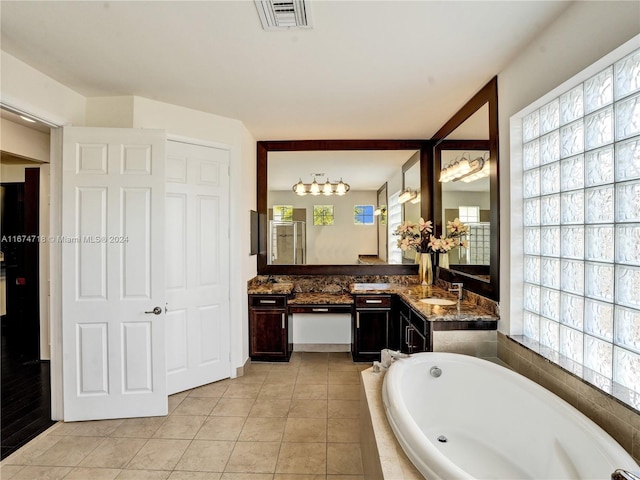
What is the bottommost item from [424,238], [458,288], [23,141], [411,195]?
[458,288]

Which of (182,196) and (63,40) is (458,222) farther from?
(63,40)

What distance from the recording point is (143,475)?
6.40 feet

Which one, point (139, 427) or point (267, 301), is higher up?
point (267, 301)

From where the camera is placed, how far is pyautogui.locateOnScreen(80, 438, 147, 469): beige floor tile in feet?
6.72

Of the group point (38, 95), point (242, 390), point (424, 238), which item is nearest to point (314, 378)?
point (242, 390)

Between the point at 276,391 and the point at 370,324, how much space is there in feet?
Answer: 4.03

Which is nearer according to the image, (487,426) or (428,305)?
(487,426)

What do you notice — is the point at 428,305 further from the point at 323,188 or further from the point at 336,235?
the point at 323,188

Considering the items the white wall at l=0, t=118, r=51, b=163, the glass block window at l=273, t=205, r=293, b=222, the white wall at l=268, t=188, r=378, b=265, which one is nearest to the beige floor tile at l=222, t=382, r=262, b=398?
the white wall at l=268, t=188, r=378, b=265

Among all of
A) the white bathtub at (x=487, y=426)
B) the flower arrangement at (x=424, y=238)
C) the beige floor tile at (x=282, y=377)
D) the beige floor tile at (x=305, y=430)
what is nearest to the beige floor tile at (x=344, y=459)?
the beige floor tile at (x=305, y=430)

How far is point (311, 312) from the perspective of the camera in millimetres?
3658

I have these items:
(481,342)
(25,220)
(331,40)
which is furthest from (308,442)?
(25,220)

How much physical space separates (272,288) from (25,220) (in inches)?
113

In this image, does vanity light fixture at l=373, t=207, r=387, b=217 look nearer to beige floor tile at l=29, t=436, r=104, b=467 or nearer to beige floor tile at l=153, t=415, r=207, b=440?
beige floor tile at l=153, t=415, r=207, b=440
